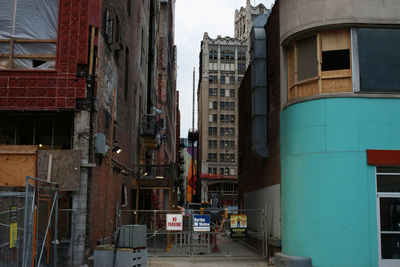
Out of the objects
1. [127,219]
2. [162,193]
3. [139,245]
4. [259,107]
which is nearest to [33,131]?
[139,245]

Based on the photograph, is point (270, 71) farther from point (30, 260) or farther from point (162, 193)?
point (162, 193)

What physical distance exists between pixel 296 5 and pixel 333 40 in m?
2.02

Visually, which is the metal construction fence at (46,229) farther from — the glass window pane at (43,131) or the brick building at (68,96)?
the glass window pane at (43,131)

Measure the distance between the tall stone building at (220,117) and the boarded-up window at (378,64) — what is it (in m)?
94.5

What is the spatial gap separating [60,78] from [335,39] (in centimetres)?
974

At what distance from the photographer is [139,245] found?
548 inches

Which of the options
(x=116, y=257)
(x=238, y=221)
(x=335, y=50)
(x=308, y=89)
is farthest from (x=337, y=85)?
(x=116, y=257)

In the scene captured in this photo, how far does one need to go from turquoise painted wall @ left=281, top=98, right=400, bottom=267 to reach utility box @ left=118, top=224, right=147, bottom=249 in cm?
550

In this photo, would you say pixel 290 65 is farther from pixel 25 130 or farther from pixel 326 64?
pixel 25 130

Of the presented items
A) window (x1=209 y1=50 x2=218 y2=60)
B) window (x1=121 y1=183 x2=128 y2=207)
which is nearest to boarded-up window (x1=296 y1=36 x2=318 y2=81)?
window (x1=121 y1=183 x2=128 y2=207)

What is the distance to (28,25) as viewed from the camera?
51.3 feet

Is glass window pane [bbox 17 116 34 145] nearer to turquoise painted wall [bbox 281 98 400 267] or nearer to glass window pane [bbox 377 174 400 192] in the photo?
turquoise painted wall [bbox 281 98 400 267]

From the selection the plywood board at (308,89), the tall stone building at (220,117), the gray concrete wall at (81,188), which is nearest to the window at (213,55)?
the tall stone building at (220,117)

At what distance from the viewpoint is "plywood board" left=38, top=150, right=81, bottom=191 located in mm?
14203
